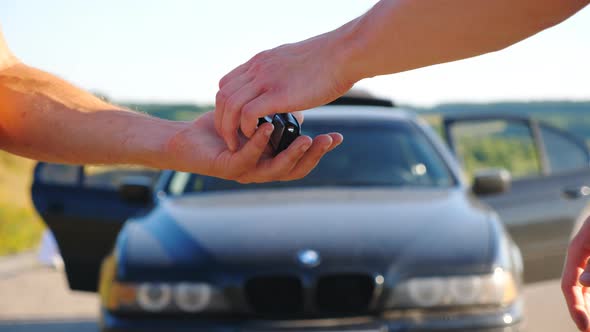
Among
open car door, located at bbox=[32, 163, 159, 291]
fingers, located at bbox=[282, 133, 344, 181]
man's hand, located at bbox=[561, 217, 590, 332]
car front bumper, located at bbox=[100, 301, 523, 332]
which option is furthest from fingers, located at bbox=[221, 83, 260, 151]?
open car door, located at bbox=[32, 163, 159, 291]

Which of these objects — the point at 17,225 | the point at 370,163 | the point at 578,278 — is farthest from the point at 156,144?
the point at 17,225

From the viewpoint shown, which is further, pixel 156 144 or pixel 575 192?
pixel 575 192

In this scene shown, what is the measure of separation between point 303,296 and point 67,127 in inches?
83.7

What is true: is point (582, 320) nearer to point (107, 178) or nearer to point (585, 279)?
point (585, 279)

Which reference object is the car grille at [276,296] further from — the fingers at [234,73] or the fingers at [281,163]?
the fingers at [234,73]

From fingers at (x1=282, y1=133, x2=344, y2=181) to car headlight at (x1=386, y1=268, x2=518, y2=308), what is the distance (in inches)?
88.6

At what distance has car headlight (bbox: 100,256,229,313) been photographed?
4.51m

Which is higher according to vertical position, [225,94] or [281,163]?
[225,94]

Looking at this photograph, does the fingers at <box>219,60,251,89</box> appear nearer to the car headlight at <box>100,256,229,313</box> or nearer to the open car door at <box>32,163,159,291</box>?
the car headlight at <box>100,256,229,313</box>

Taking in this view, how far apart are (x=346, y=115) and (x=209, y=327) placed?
216 centimetres

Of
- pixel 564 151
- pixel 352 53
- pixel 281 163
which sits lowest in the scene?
pixel 564 151

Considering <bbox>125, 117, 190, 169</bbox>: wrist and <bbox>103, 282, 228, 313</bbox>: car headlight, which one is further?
<bbox>103, 282, 228, 313</bbox>: car headlight

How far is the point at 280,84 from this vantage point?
6.89ft

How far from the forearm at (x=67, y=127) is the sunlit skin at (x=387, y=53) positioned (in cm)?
37
